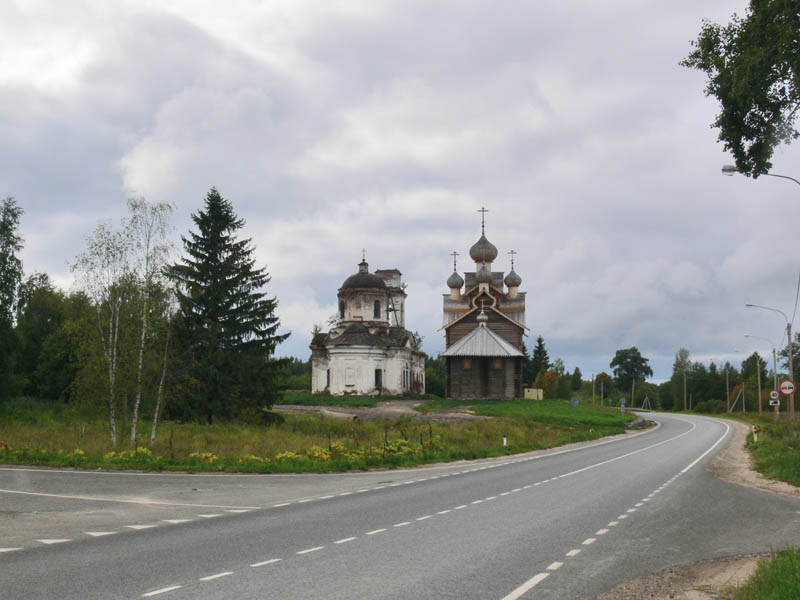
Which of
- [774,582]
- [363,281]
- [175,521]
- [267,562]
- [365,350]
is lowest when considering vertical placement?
Answer: [175,521]

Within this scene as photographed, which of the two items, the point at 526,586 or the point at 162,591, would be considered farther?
the point at 526,586

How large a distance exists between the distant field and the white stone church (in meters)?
21.9

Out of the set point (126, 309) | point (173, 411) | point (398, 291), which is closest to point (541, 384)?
point (398, 291)

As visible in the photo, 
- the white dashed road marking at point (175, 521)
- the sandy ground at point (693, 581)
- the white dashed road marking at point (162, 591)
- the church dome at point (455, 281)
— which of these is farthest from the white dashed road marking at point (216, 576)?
the church dome at point (455, 281)

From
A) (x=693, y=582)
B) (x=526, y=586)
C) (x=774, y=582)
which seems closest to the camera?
(x=774, y=582)

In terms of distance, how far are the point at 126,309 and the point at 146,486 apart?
13.9 m

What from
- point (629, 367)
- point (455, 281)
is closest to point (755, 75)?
point (455, 281)

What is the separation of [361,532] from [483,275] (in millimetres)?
66546

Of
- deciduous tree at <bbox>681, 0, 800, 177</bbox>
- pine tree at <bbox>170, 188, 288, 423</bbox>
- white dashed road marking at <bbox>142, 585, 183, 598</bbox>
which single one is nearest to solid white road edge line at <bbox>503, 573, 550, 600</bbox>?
white dashed road marking at <bbox>142, 585, 183, 598</bbox>

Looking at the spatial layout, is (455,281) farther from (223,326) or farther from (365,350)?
(223,326)

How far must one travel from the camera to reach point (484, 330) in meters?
69.8

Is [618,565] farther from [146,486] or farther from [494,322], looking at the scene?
[494,322]

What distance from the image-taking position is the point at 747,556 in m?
9.96

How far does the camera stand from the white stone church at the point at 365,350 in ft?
222
